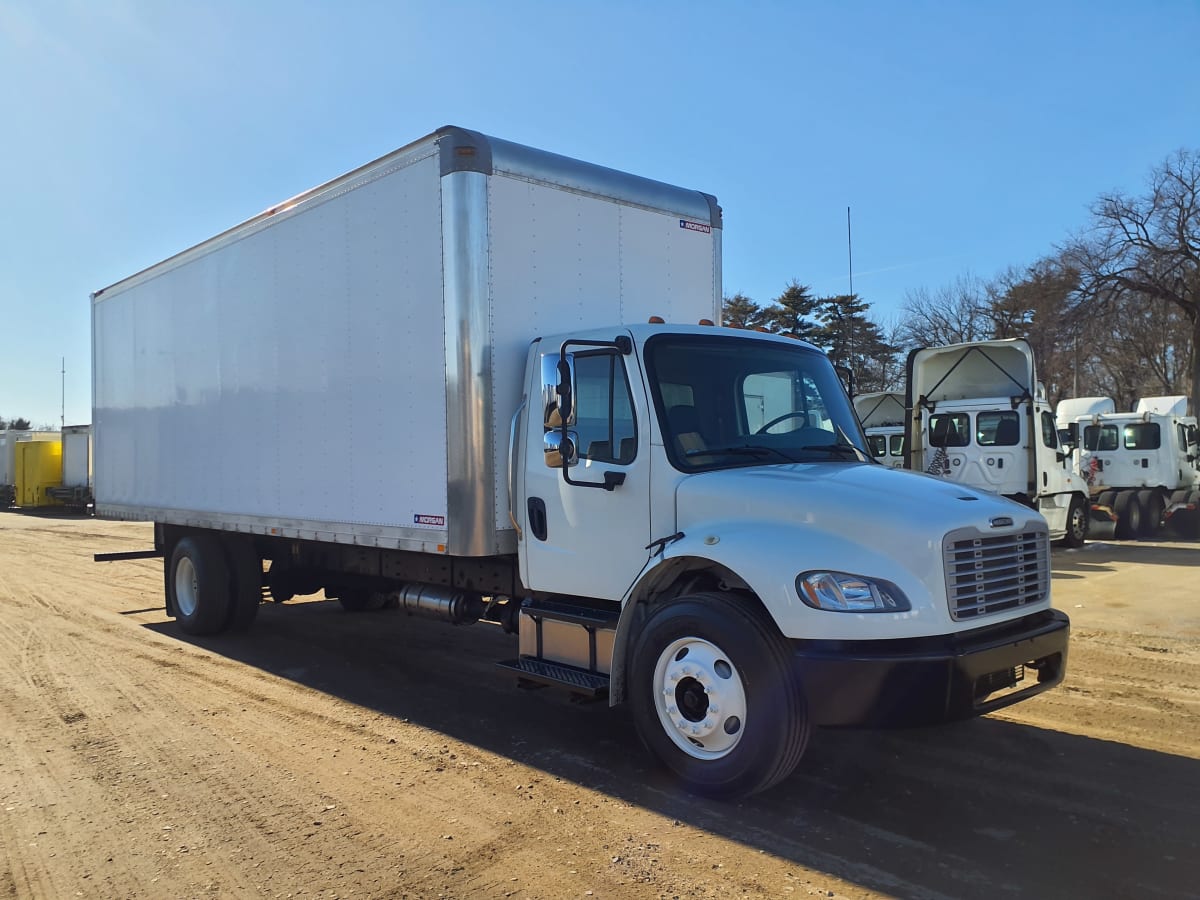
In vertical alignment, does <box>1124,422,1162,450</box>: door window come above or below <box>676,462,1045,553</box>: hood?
above

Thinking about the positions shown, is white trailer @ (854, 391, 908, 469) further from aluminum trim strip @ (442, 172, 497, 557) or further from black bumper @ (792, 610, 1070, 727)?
black bumper @ (792, 610, 1070, 727)

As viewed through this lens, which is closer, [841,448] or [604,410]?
[604,410]

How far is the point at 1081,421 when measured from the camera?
67.7 ft

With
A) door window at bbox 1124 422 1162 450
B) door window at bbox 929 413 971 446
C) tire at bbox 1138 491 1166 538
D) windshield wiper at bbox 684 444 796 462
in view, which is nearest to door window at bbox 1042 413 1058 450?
door window at bbox 929 413 971 446

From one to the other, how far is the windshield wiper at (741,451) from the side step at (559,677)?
1455 millimetres

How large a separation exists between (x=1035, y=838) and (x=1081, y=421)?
19.0 m

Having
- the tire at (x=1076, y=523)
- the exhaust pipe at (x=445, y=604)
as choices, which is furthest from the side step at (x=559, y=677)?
the tire at (x=1076, y=523)

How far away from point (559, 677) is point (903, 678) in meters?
2.16

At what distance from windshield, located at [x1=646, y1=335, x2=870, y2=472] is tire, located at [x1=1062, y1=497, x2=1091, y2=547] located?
1281 centimetres

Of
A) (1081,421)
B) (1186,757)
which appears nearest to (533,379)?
(1186,757)

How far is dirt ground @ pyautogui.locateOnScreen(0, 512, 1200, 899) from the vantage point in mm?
3908

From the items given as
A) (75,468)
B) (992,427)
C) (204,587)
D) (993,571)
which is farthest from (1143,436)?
(75,468)

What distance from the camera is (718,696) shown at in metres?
4.58

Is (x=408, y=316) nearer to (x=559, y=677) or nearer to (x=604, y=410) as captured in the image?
(x=604, y=410)
